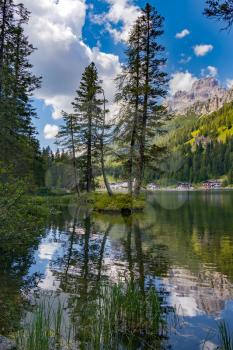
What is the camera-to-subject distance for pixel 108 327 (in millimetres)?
7613

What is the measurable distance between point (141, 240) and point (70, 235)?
473 centimetres

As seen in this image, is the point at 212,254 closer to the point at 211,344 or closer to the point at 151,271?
the point at 151,271

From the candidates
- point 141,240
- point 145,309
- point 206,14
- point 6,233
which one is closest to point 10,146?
point 141,240

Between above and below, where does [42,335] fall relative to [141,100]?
below

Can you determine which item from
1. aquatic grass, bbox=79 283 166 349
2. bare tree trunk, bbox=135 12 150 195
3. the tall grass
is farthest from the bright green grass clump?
aquatic grass, bbox=79 283 166 349

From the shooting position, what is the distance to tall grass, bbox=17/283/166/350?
23.5 ft

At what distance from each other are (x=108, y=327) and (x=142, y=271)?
19.7 feet

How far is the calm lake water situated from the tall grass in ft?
1.58

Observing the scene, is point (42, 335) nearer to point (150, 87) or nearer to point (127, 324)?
point (127, 324)

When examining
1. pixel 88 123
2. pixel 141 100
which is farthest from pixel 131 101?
pixel 88 123

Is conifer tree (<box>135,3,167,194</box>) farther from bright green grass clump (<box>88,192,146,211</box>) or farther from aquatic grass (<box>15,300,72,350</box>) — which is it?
aquatic grass (<box>15,300,72,350</box>)

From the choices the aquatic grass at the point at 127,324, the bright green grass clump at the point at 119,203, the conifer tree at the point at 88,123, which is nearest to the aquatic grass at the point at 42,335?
the aquatic grass at the point at 127,324

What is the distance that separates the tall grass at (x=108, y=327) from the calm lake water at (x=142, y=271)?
19.0 inches

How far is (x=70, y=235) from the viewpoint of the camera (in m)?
22.8
